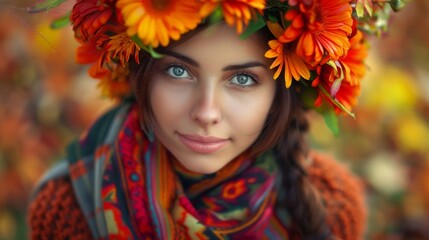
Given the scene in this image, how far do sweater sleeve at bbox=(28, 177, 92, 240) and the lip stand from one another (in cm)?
37

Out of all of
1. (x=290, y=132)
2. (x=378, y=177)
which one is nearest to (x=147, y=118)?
(x=290, y=132)

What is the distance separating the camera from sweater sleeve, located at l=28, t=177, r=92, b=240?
4.64 ft

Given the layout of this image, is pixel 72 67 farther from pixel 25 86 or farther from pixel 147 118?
pixel 147 118

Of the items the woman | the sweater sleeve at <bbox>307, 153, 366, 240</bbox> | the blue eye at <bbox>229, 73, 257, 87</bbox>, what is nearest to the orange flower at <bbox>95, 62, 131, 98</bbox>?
the woman

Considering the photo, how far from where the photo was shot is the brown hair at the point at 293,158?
129 cm

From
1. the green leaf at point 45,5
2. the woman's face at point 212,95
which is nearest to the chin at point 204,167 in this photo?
the woman's face at point 212,95

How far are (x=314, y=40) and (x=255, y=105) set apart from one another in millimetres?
192

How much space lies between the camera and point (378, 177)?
242cm

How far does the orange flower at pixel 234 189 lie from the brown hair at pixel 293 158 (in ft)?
0.27

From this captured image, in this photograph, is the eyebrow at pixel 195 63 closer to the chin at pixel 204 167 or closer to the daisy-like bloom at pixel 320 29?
the daisy-like bloom at pixel 320 29

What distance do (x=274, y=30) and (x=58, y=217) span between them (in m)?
0.69

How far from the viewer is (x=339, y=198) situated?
1537mm

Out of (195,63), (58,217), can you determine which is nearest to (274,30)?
(195,63)

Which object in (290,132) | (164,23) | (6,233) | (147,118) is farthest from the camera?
(6,233)
